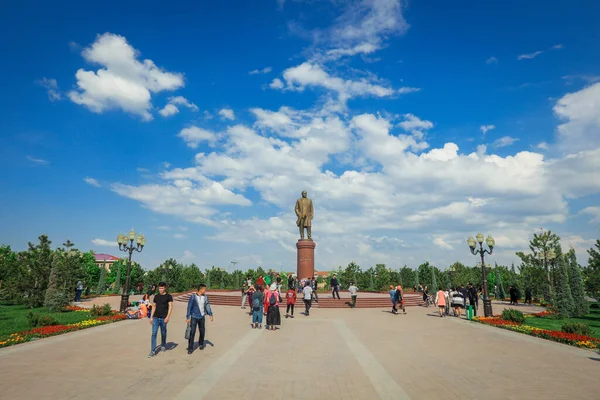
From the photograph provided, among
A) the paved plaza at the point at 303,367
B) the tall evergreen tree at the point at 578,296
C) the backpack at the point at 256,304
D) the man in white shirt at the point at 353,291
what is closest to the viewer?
the paved plaza at the point at 303,367

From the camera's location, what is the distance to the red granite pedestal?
27250mm

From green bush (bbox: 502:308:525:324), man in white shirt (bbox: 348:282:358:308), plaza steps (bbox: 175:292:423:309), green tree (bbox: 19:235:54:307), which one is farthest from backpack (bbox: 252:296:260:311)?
green tree (bbox: 19:235:54:307)

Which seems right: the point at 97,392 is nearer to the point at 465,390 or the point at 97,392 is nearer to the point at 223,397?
the point at 223,397

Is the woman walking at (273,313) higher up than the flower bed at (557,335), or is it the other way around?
the woman walking at (273,313)

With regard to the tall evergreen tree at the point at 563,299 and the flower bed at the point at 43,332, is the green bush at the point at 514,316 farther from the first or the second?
the flower bed at the point at 43,332

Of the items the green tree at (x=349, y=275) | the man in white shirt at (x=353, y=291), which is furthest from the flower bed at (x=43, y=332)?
the green tree at (x=349, y=275)

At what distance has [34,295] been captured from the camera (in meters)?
21.9

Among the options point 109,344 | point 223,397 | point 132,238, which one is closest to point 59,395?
point 223,397

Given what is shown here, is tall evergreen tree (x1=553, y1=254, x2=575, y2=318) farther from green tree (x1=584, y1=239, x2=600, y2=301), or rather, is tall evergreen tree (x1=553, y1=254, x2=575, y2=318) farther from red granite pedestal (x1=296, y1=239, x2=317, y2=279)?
red granite pedestal (x1=296, y1=239, x2=317, y2=279)

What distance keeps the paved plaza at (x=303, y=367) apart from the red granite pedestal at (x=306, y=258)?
1511 centimetres

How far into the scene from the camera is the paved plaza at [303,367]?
588 cm

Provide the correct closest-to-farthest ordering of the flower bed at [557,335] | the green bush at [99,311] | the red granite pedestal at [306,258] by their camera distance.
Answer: the flower bed at [557,335] → the green bush at [99,311] → the red granite pedestal at [306,258]

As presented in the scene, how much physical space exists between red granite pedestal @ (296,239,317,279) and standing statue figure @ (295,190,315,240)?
88 cm

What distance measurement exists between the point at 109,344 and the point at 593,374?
12402 mm
